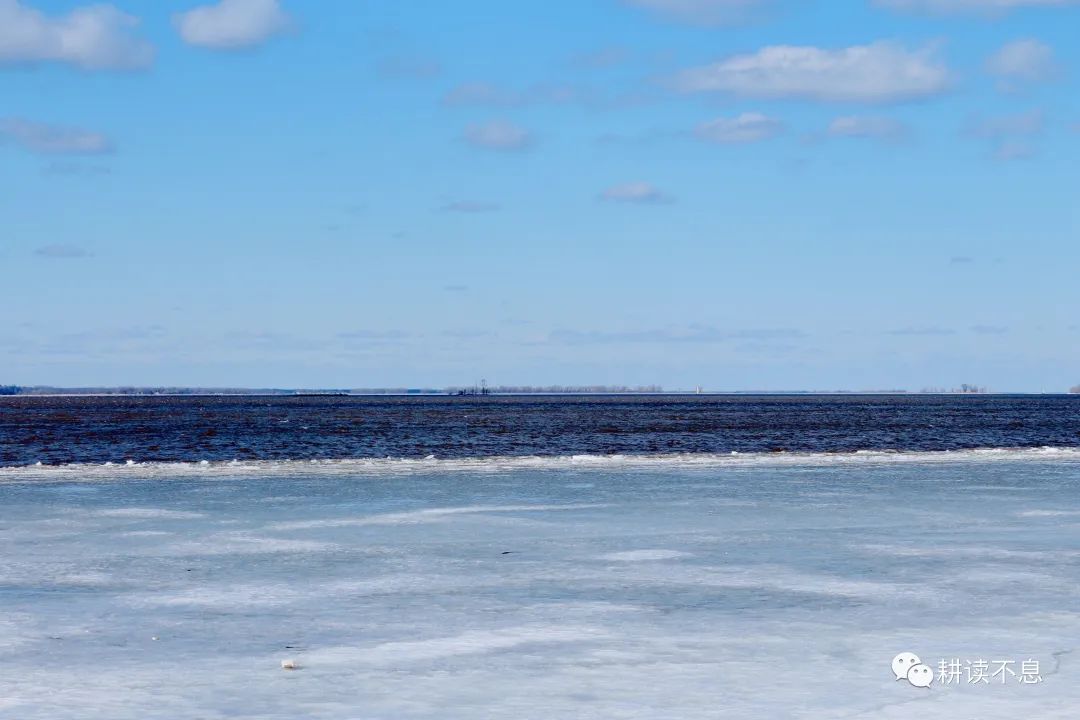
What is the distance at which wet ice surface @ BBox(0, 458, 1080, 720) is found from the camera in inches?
308

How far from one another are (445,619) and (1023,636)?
15.9 feet

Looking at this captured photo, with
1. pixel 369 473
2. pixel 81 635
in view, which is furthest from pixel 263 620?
pixel 369 473

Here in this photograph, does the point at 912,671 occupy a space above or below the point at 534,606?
above

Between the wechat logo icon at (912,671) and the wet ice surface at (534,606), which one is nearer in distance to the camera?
the wet ice surface at (534,606)

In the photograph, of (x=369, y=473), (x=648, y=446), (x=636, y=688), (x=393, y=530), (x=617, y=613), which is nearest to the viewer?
(x=636, y=688)

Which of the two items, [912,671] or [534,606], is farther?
[534,606]

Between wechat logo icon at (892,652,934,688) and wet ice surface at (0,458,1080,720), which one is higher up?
wechat logo icon at (892,652,934,688)

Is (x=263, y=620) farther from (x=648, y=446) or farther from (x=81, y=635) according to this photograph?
(x=648, y=446)

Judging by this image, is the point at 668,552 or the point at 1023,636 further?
the point at 668,552

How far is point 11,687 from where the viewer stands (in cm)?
810

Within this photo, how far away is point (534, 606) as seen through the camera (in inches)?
436

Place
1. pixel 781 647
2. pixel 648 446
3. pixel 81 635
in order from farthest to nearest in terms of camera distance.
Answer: pixel 648 446, pixel 81 635, pixel 781 647

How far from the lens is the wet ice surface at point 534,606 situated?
25.6 feet

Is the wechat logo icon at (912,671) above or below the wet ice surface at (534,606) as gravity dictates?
above
